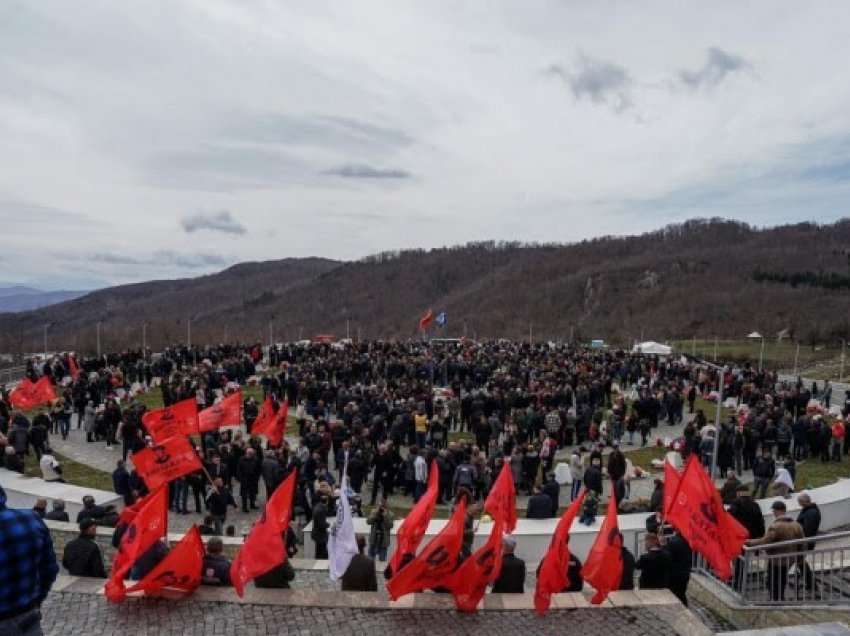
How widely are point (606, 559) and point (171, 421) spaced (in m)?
9.66

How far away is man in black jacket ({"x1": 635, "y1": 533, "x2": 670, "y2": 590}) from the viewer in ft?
33.2

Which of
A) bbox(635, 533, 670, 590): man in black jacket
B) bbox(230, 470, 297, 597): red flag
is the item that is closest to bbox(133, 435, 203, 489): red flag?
bbox(230, 470, 297, 597): red flag

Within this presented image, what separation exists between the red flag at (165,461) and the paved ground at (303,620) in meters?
3.47

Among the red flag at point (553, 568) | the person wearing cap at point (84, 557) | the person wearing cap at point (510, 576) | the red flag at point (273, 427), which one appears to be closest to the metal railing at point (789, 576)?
the red flag at point (553, 568)

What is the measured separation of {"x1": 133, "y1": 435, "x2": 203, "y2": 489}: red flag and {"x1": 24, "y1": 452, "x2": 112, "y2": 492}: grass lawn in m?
6.20

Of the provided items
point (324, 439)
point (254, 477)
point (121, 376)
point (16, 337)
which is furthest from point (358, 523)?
point (16, 337)

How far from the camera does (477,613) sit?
9.71m

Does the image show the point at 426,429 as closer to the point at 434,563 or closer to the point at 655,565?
the point at 655,565

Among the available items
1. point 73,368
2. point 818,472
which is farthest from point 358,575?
point 73,368

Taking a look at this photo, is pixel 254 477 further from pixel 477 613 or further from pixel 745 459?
pixel 745 459

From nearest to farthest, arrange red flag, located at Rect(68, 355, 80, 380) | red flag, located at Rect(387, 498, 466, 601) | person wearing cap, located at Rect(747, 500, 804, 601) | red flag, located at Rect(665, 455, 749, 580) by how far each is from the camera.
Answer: red flag, located at Rect(387, 498, 466, 601), person wearing cap, located at Rect(747, 500, 804, 601), red flag, located at Rect(665, 455, 749, 580), red flag, located at Rect(68, 355, 80, 380)

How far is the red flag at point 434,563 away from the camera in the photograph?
9.34 meters

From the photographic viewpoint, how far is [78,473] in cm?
1983

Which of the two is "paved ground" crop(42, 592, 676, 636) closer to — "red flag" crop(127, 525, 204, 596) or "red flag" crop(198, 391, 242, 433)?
"red flag" crop(127, 525, 204, 596)
